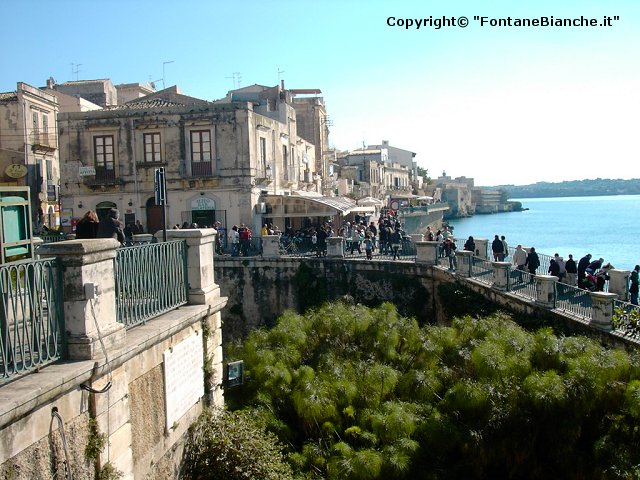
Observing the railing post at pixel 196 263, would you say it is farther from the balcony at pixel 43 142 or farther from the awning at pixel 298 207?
the balcony at pixel 43 142

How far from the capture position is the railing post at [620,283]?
49.2ft

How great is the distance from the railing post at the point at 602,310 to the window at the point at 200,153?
1667 centimetres

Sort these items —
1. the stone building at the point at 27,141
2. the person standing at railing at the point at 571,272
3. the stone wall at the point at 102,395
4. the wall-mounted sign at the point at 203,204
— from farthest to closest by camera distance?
the stone building at the point at 27,141, the wall-mounted sign at the point at 203,204, the person standing at railing at the point at 571,272, the stone wall at the point at 102,395

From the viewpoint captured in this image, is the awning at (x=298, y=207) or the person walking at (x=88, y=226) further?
the awning at (x=298, y=207)

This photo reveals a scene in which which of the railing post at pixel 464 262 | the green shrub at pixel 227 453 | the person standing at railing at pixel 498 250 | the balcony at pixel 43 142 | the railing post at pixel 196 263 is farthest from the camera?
the balcony at pixel 43 142

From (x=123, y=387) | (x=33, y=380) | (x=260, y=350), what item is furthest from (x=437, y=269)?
(x=33, y=380)

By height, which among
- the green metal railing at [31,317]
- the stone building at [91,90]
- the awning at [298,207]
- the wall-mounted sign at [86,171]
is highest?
the stone building at [91,90]

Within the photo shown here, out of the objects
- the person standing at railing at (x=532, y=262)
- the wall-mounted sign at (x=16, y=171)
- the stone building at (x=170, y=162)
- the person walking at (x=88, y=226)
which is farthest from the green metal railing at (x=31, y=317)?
the wall-mounted sign at (x=16, y=171)

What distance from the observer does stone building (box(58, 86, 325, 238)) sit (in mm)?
25844

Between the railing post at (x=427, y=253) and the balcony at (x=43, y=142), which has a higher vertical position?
the balcony at (x=43, y=142)

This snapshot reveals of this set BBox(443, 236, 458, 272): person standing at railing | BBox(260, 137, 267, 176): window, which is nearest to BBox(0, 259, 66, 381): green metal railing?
BBox(443, 236, 458, 272): person standing at railing

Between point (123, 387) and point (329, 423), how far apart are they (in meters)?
5.35

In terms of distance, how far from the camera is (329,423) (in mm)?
11398

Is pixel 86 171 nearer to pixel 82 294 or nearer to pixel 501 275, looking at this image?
pixel 501 275
